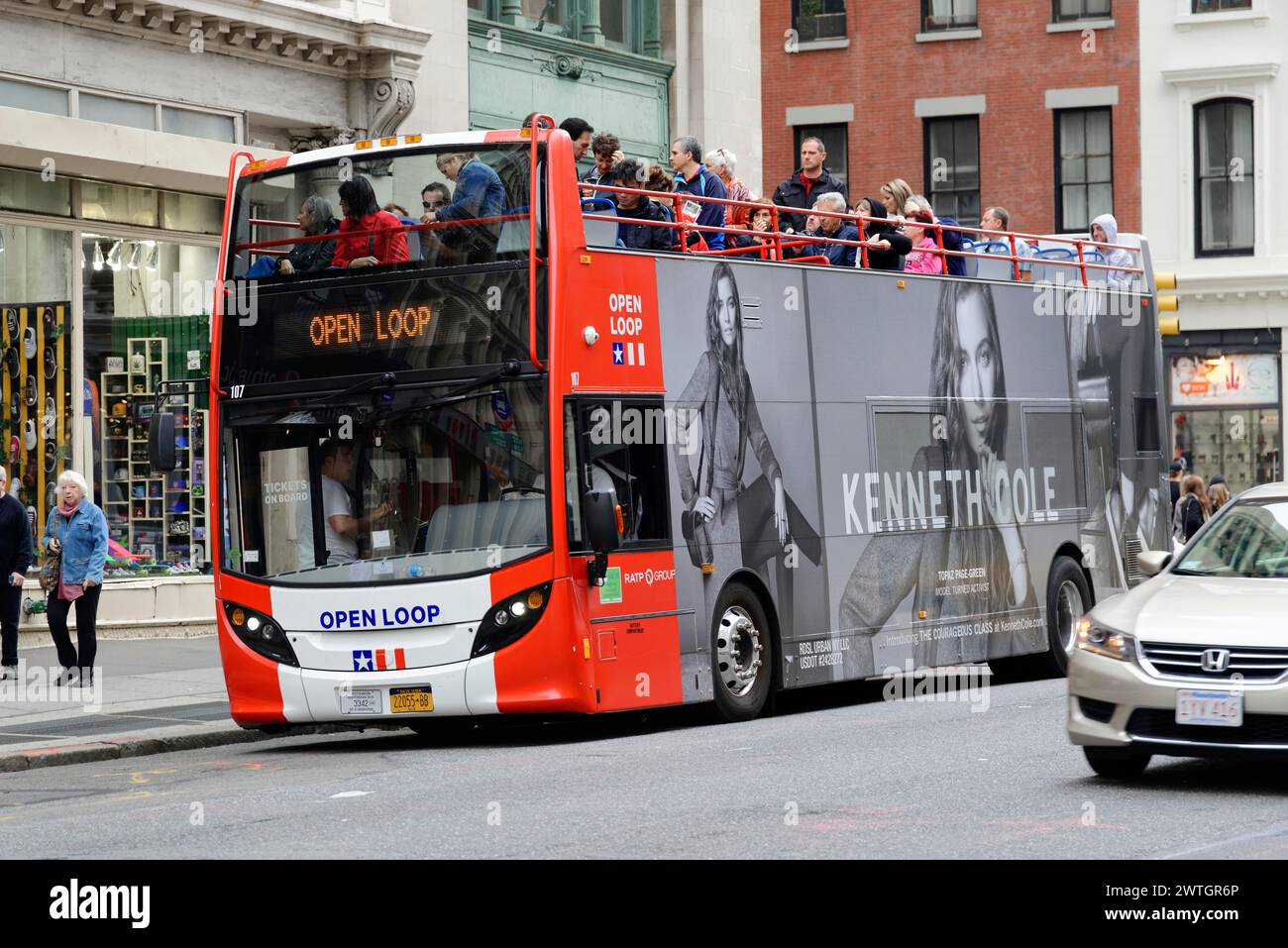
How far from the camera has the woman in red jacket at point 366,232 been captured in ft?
44.6

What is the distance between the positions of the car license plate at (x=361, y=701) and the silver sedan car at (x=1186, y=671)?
4777 mm

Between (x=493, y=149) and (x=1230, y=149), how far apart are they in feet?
91.3

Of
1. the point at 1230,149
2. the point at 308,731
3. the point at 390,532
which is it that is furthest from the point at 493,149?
the point at 1230,149

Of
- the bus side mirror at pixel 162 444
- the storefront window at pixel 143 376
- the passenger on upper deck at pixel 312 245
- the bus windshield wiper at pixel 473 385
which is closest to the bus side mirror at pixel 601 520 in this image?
the bus windshield wiper at pixel 473 385

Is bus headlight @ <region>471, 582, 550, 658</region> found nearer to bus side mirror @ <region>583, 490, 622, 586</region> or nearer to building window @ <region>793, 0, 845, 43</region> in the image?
bus side mirror @ <region>583, 490, 622, 586</region>

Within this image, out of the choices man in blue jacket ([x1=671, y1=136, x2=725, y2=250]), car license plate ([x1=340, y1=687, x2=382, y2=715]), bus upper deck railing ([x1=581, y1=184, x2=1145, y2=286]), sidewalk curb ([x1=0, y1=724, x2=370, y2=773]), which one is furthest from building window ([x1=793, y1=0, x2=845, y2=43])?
car license plate ([x1=340, y1=687, x2=382, y2=715])

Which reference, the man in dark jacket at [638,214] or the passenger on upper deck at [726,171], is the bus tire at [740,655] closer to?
the man in dark jacket at [638,214]

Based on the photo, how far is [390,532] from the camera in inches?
529

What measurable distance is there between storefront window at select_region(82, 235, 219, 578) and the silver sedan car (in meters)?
13.3

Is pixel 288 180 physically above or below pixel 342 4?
below

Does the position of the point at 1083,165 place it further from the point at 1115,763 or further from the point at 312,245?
the point at 1115,763

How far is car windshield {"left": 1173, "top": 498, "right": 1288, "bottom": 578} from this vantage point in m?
10.9

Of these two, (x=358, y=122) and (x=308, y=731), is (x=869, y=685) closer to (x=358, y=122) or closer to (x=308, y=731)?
(x=308, y=731)
